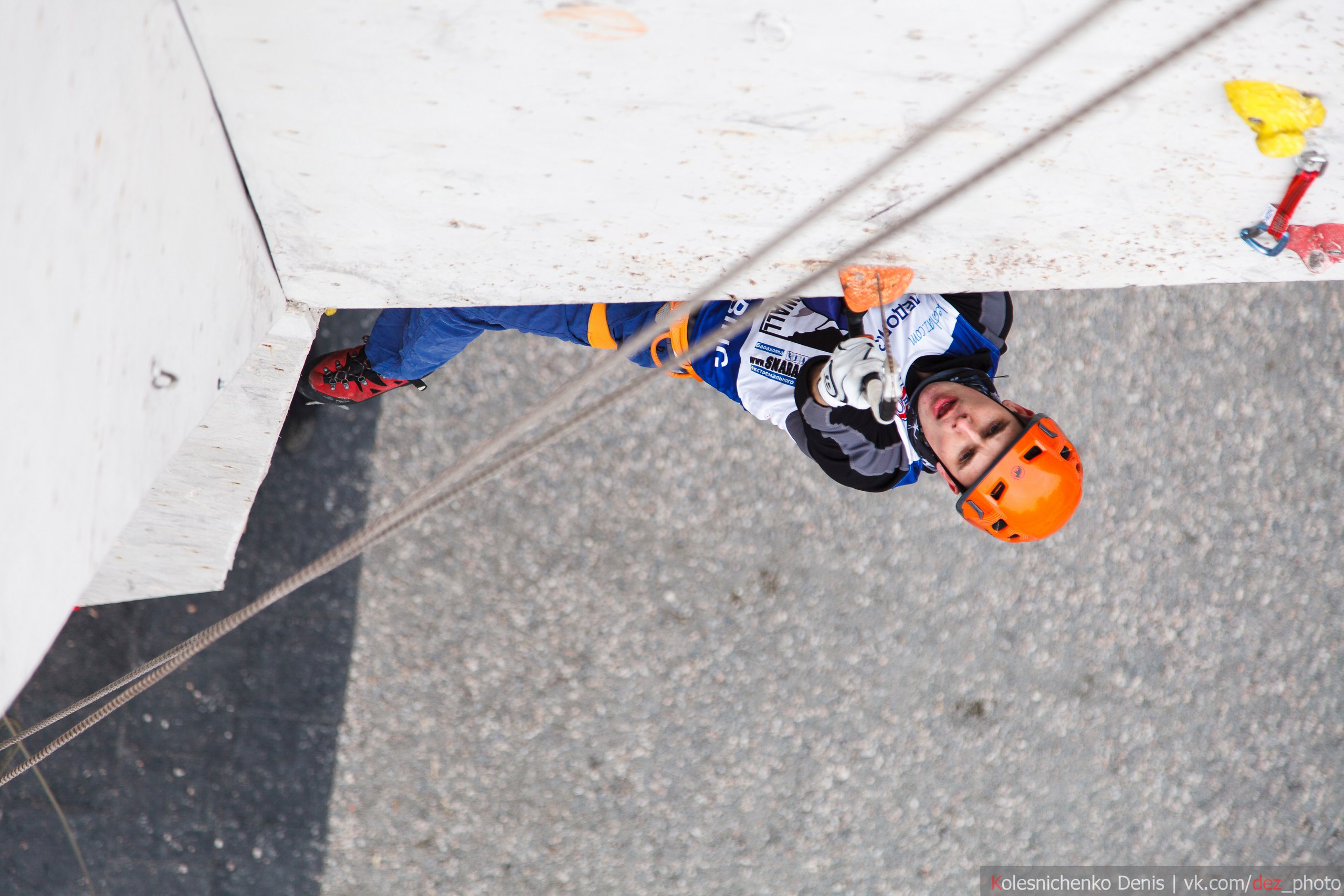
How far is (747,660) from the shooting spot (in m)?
3.27

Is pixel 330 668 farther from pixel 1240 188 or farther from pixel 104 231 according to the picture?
pixel 1240 188

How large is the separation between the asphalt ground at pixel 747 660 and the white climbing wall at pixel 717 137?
5.34 ft

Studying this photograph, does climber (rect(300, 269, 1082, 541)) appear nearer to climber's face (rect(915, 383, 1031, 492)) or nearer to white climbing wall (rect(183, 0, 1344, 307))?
climber's face (rect(915, 383, 1031, 492))

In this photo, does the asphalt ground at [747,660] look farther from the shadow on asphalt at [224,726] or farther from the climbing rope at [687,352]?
the climbing rope at [687,352]

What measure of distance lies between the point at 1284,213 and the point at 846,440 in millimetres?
923

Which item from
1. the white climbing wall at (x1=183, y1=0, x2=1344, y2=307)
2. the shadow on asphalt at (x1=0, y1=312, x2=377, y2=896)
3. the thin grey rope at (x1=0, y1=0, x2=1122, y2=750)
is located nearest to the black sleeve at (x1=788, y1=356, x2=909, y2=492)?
the white climbing wall at (x1=183, y1=0, x2=1344, y2=307)

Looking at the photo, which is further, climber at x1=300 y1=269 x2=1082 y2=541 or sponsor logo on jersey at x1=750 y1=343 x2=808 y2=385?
sponsor logo on jersey at x1=750 y1=343 x2=808 y2=385

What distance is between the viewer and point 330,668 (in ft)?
9.87

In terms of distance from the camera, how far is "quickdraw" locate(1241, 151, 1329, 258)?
1228 mm

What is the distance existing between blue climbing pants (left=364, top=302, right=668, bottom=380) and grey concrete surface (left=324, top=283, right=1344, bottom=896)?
2.39 ft

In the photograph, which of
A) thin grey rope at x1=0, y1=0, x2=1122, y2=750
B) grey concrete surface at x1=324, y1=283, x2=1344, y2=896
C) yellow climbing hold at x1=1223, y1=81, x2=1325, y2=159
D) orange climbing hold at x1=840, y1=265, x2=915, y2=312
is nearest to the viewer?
thin grey rope at x1=0, y1=0, x2=1122, y2=750

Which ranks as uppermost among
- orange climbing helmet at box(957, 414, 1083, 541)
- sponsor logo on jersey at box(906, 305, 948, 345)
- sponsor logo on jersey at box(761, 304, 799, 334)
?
sponsor logo on jersey at box(906, 305, 948, 345)

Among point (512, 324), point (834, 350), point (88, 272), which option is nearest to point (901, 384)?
point (834, 350)

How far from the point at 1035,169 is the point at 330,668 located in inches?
108
